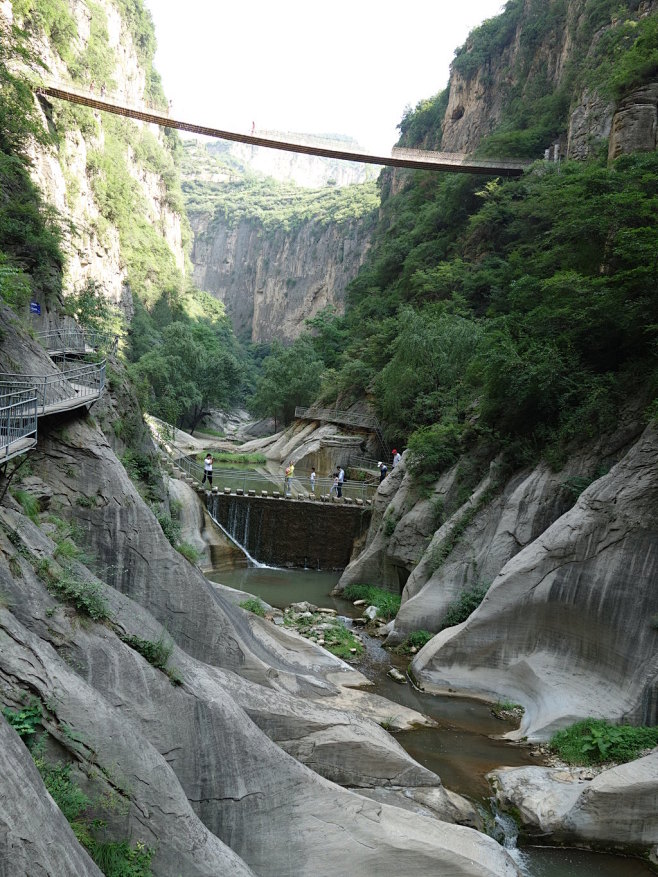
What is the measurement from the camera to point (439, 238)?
48.1 m

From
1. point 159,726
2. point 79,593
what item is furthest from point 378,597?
point 79,593

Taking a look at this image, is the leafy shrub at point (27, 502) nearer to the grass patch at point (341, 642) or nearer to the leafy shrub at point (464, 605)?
the grass patch at point (341, 642)

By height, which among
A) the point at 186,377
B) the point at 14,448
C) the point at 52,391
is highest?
the point at 52,391

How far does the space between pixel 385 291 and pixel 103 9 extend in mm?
50429

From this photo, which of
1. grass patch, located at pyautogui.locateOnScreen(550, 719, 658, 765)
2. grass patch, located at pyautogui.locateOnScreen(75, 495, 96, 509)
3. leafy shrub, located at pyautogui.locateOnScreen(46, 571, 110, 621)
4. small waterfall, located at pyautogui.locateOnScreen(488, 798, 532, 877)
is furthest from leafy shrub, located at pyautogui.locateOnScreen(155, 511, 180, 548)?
grass patch, located at pyautogui.locateOnScreen(550, 719, 658, 765)

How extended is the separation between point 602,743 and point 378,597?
1131 centimetres

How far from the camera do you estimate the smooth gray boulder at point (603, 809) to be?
10.3 m

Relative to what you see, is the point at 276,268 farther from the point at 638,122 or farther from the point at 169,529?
the point at 169,529

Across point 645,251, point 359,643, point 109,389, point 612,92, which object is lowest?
point 359,643

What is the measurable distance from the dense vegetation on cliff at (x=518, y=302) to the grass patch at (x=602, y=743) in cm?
726

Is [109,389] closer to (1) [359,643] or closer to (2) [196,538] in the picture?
(2) [196,538]

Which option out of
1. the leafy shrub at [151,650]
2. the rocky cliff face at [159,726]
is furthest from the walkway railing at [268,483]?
the leafy shrub at [151,650]

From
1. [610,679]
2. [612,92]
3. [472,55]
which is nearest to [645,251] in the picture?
[610,679]

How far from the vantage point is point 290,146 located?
44.6 m
